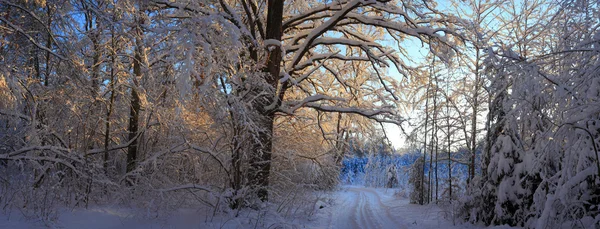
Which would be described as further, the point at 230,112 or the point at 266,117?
the point at 266,117

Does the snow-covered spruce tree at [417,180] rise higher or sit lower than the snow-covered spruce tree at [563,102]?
lower

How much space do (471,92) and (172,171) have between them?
10363 millimetres

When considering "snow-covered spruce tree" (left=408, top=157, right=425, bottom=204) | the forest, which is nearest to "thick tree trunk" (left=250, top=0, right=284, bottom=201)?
the forest

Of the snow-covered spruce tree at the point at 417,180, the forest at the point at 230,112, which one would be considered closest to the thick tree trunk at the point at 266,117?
the forest at the point at 230,112

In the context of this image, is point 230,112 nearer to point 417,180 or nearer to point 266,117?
point 266,117

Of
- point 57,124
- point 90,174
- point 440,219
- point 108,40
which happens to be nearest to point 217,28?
point 108,40

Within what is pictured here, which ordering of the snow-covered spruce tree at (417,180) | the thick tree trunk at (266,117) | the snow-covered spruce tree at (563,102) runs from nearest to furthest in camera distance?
the snow-covered spruce tree at (563,102), the thick tree trunk at (266,117), the snow-covered spruce tree at (417,180)

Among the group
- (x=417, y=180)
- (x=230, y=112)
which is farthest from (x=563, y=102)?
(x=417, y=180)

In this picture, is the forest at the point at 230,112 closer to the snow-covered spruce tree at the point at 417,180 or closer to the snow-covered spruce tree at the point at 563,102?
the snow-covered spruce tree at the point at 563,102

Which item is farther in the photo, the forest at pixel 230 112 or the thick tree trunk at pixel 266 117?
the thick tree trunk at pixel 266 117

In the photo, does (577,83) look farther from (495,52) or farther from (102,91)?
(102,91)

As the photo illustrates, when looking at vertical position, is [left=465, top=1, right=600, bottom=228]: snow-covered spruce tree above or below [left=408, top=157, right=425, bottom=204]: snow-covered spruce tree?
above

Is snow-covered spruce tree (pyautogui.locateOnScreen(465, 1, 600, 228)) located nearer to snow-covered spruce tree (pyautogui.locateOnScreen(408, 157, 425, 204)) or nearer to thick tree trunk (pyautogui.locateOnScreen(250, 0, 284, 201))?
thick tree trunk (pyautogui.locateOnScreen(250, 0, 284, 201))

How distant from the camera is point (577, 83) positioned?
4.68 m
